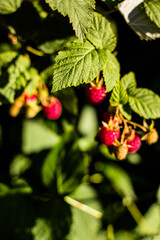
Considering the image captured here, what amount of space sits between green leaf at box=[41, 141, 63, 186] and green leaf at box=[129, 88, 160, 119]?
0.64 m

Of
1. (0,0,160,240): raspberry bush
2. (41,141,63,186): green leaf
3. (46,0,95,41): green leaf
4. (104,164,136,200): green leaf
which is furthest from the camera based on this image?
(104,164,136,200): green leaf

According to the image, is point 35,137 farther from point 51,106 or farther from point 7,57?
point 7,57

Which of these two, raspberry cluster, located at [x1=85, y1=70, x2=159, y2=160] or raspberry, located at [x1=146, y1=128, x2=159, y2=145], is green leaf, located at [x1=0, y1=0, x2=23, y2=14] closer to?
raspberry cluster, located at [x1=85, y1=70, x2=159, y2=160]

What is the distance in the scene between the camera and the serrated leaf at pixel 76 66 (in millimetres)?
794

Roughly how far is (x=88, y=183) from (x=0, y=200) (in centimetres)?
63

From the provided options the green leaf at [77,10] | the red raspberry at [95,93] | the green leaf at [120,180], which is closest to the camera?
the green leaf at [77,10]

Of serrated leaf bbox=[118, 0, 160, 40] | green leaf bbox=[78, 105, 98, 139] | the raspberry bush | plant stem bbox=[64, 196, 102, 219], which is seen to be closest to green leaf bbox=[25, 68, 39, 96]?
the raspberry bush

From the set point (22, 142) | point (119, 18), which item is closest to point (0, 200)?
point (22, 142)

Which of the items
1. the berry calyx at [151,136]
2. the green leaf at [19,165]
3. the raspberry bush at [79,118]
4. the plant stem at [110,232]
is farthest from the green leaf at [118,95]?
the plant stem at [110,232]

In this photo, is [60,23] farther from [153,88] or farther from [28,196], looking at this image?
[28,196]

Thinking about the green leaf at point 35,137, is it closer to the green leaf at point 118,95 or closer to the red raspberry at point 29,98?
the red raspberry at point 29,98

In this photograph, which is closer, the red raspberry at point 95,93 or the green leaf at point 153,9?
the green leaf at point 153,9

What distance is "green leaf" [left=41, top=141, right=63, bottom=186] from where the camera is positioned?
1.49 m

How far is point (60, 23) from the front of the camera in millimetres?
998
